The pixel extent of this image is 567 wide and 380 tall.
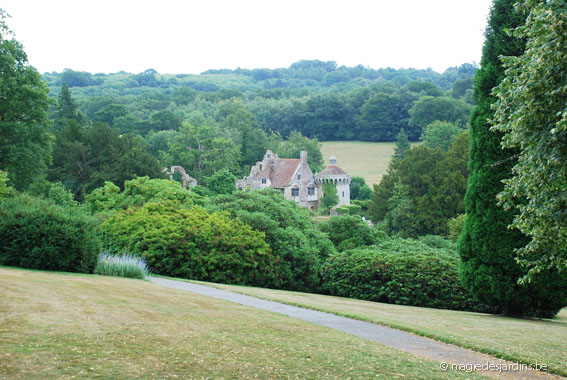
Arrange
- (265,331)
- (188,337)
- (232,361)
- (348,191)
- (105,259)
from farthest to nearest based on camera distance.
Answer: (348,191)
(105,259)
(265,331)
(188,337)
(232,361)

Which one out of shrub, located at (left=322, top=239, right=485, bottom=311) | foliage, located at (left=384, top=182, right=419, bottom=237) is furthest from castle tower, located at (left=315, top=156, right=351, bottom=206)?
shrub, located at (left=322, top=239, right=485, bottom=311)

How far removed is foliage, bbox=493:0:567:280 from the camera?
29.0 ft

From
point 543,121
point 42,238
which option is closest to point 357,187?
Answer: point 42,238

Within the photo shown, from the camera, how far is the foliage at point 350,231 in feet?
107

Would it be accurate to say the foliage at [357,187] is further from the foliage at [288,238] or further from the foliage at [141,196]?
the foliage at [288,238]

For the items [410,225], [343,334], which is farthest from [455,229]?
[343,334]

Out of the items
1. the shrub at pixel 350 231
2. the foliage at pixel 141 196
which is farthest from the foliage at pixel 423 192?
the foliage at pixel 141 196

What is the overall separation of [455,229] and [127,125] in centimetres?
8030

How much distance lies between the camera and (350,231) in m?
32.9

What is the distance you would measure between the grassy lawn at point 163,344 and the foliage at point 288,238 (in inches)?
501

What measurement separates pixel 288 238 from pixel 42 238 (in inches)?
459

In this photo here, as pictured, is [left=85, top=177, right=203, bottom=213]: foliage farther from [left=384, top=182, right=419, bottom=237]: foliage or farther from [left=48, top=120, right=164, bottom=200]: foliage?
[left=384, top=182, right=419, bottom=237]: foliage

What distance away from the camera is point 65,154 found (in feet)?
182

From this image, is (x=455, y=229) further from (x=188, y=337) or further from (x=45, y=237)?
(x=188, y=337)
